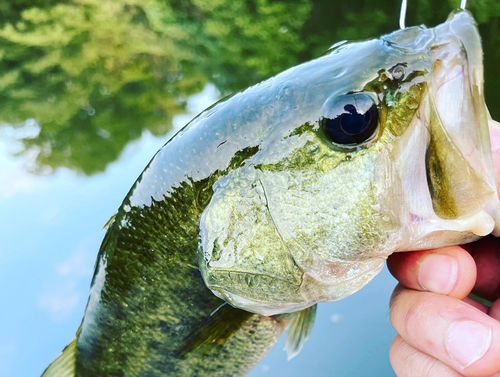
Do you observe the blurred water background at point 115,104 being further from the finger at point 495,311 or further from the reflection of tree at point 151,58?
the finger at point 495,311

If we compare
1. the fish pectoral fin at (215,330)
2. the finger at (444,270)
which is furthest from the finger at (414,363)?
the fish pectoral fin at (215,330)

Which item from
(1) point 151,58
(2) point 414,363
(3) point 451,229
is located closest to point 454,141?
(3) point 451,229

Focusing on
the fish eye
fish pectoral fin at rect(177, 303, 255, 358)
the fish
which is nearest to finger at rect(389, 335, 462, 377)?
the fish

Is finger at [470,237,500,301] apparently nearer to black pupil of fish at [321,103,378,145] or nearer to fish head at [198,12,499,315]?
fish head at [198,12,499,315]

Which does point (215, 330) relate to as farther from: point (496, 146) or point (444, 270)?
point (496, 146)

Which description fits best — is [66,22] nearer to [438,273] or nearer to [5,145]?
[5,145]
